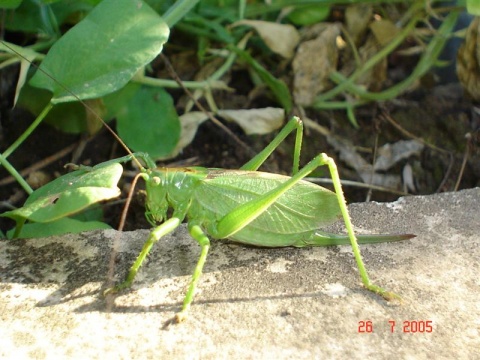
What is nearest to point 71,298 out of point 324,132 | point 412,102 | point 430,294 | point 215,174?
point 215,174

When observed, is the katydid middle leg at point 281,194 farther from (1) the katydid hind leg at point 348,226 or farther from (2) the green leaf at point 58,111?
(2) the green leaf at point 58,111

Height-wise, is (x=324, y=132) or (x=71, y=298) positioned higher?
(x=71, y=298)

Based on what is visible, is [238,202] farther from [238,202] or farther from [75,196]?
[75,196]

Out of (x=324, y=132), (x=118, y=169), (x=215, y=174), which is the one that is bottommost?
(x=324, y=132)

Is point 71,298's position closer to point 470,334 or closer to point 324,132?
point 470,334

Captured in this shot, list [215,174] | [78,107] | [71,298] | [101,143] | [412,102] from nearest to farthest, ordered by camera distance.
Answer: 1. [71,298]
2. [215,174]
3. [78,107]
4. [101,143]
5. [412,102]

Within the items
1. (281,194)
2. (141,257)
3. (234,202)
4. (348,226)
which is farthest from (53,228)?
(348,226)

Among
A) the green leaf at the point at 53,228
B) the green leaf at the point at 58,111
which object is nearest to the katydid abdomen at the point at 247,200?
the green leaf at the point at 53,228
